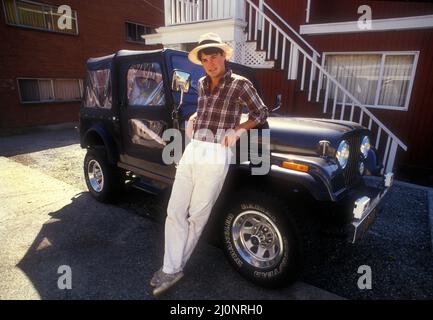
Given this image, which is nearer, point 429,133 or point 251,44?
point 429,133

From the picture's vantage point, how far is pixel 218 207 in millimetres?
2646

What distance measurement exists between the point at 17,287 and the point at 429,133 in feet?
25.7

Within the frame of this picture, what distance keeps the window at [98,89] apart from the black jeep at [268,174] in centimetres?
13

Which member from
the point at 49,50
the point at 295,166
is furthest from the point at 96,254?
the point at 49,50

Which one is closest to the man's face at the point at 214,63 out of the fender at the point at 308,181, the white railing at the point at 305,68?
the fender at the point at 308,181

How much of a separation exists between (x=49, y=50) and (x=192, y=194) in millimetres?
12422

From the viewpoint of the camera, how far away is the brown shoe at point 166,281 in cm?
238

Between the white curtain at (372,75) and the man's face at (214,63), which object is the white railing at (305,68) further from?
the man's face at (214,63)

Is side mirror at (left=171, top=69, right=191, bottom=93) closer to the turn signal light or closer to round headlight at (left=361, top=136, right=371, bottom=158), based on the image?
the turn signal light

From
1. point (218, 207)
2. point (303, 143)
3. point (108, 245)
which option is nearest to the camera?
point (303, 143)

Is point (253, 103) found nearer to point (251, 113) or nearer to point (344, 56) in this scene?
point (251, 113)

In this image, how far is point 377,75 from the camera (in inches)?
269

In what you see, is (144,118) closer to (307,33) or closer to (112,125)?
(112,125)
